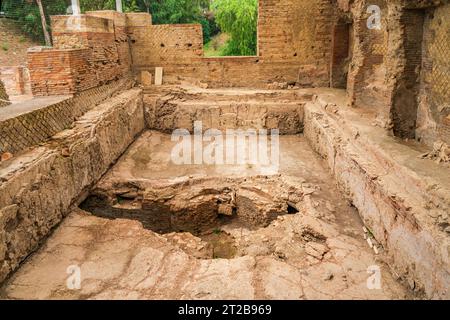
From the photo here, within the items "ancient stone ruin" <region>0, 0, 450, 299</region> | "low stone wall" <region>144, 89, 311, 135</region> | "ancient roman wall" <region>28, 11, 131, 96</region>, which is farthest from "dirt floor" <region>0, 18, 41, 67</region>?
"low stone wall" <region>144, 89, 311, 135</region>

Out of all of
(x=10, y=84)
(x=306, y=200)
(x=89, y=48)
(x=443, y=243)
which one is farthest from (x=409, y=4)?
(x=10, y=84)

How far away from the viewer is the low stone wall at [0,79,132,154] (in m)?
3.89

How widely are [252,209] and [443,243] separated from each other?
107 inches

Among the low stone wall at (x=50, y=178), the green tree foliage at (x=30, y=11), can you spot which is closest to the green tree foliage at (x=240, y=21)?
the low stone wall at (x=50, y=178)

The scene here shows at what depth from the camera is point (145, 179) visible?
541 cm

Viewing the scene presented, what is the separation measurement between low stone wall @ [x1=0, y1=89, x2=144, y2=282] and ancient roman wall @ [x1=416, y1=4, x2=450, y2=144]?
Answer: 457 centimetres

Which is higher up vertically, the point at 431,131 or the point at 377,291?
the point at 431,131

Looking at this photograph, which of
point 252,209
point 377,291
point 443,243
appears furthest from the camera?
point 252,209

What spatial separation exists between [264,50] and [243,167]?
3791 millimetres

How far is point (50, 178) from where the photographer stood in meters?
4.05

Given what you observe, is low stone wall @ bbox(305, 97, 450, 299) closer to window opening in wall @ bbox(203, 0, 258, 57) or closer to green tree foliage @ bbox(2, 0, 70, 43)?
window opening in wall @ bbox(203, 0, 258, 57)

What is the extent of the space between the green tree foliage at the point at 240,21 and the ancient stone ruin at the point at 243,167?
15.5 feet

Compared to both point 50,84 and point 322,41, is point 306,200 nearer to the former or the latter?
point 50,84

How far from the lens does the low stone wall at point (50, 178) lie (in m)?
3.34
